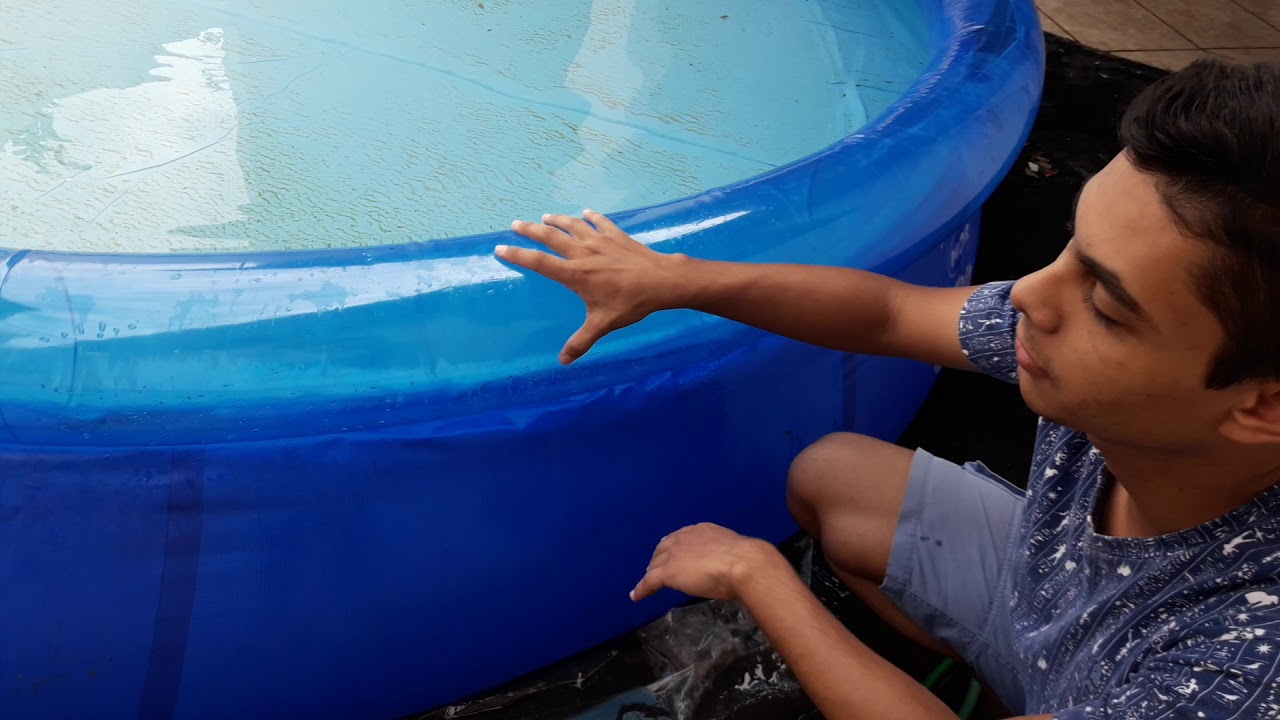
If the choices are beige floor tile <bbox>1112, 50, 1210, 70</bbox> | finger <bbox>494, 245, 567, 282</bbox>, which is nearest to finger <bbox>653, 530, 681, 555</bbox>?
finger <bbox>494, 245, 567, 282</bbox>

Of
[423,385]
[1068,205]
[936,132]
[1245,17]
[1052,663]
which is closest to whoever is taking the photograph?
[1052,663]

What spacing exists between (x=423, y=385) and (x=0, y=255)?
0.42 metres

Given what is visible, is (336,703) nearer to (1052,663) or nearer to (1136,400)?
(1052,663)

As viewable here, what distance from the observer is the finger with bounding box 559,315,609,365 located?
103 cm

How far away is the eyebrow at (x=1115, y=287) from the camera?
2.50 ft

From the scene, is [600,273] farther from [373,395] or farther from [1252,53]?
[1252,53]

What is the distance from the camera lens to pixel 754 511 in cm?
145

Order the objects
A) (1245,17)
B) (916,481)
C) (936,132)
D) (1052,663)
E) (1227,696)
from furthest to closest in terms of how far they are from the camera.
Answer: (1245,17), (936,132), (916,481), (1052,663), (1227,696)

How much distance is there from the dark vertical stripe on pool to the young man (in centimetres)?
38

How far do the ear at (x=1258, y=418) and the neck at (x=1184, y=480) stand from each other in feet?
0.08

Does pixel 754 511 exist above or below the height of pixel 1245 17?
below

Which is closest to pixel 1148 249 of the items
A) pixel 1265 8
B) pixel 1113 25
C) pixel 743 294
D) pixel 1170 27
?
pixel 743 294

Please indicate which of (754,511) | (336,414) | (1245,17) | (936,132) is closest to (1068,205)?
(936,132)

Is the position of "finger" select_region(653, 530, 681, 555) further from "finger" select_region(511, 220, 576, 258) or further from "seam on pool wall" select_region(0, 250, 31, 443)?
"seam on pool wall" select_region(0, 250, 31, 443)
